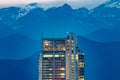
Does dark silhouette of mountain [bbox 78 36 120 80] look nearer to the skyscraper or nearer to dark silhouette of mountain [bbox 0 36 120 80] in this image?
dark silhouette of mountain [bbox 0 36 120 80]

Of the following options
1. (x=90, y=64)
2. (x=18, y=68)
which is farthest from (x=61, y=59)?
(x=18, y=68)

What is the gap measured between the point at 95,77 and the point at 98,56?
74.4ft

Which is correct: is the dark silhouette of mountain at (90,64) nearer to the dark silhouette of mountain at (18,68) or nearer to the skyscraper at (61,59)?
the dark silhouette of mountain at (18,68)

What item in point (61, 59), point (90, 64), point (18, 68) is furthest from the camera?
point (18, 68)

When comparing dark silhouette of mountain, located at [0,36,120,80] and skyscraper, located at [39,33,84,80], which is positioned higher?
dark silhouette of mountain, located at [0,36,120,80]

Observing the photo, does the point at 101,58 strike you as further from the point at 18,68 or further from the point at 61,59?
the point at 61,59

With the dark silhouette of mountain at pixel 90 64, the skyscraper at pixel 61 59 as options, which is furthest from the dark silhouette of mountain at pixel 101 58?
the skyscraper at pixel 61 59

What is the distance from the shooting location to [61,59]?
3937 inches

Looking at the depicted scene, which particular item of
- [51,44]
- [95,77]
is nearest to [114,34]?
[95,77]

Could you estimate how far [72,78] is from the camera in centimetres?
9581

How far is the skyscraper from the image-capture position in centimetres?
9812

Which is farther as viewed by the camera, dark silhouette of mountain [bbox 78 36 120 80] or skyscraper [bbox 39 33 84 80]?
dark silhouette of mountain [bbox 78 36 120 80]

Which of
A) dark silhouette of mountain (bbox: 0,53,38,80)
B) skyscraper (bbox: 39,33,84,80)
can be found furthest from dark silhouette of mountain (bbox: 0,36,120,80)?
skyscraper (bbox: 39,33,84,80)

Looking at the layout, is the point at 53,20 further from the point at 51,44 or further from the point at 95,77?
the point at 51,44
